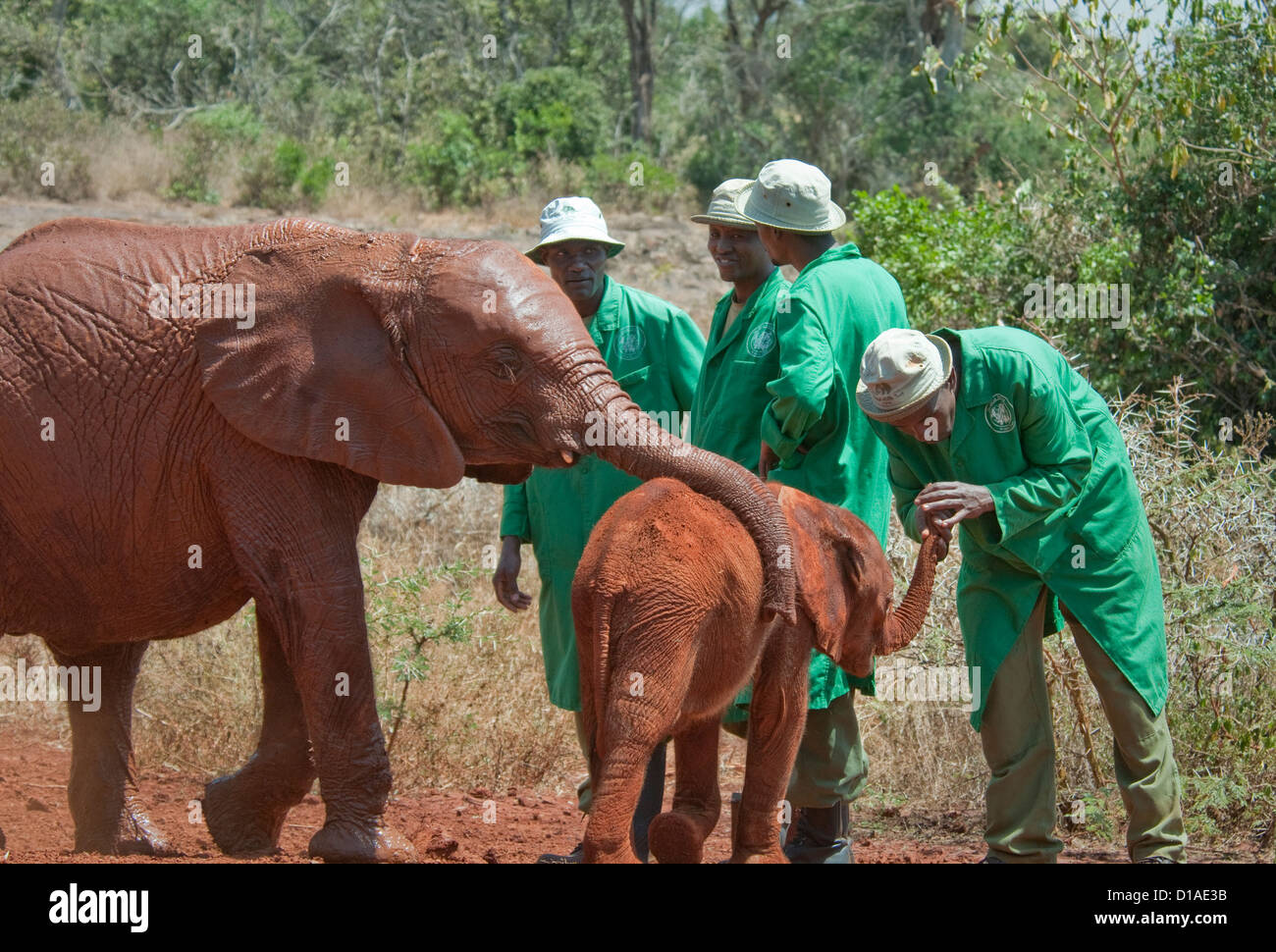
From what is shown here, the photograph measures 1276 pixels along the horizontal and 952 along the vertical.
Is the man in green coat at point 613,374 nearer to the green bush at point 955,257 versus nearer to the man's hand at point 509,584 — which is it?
the man's hand at point 509,584

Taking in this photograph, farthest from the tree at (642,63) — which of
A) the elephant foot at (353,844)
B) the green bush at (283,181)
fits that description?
the elephant foot at (353,844)

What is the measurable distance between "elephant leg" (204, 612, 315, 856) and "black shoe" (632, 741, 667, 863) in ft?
3.84

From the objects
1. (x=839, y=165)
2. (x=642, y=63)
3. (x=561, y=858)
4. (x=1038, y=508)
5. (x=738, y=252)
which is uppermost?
(x=642, y=63)

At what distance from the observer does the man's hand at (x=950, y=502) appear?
15.8ft

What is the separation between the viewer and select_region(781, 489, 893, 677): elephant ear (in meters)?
4.92

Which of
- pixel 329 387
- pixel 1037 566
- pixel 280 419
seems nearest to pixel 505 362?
pixel 329 387

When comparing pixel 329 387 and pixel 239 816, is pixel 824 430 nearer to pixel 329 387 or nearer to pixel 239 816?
pixel 329 387

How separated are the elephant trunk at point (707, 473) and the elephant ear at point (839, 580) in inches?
6.7

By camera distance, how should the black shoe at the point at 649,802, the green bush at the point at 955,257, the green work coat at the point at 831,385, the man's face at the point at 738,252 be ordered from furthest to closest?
1. the green bush at the point at 955,257
2. the man's face at the point at 738,252
3. the black shoe at the point at 649,802
4. the green work coat at the point at 831,385

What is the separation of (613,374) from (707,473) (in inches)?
58.3

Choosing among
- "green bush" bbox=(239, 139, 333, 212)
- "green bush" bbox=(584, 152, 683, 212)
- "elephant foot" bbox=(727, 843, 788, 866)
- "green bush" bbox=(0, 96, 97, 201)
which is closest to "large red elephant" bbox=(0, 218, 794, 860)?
"elephant foot" bbox=(727, 843, 788, 866)

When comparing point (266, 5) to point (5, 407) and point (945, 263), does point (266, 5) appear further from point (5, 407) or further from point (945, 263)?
point (5, 407)

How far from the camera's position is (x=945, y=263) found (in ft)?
38.0

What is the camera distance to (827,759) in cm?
549
